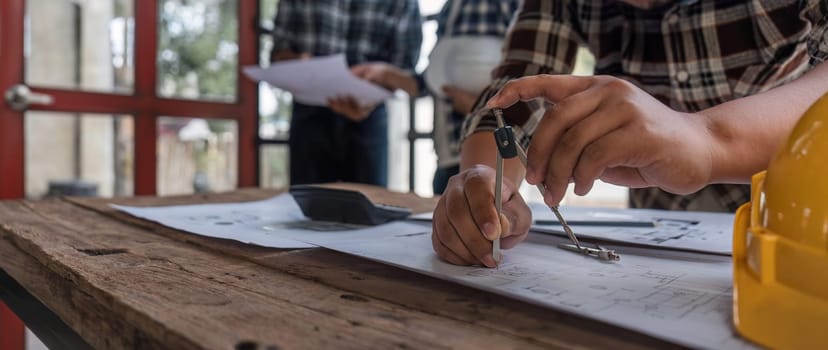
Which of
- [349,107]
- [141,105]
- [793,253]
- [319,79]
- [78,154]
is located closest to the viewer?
[793,253]

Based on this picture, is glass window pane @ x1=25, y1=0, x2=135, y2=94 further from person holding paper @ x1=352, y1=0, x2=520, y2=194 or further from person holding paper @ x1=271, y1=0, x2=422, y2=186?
person holding paper @ x1=352, y1=0, x2=520, y2=194

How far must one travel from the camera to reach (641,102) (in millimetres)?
438

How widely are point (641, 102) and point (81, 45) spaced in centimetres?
217

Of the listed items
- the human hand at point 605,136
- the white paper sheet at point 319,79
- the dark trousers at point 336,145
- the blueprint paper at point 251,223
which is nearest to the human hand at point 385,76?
the white paper sheet at point 319,79

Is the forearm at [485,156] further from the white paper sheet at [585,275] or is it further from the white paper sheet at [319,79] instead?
the white paper sheet at [319,79]

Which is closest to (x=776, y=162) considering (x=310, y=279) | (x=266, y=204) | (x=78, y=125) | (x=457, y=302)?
(x=457, y=302)

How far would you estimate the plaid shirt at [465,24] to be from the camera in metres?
1.26

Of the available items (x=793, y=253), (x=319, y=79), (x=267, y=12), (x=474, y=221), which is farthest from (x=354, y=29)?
(x=793, y=253)

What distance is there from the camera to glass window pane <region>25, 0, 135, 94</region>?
1950 mm

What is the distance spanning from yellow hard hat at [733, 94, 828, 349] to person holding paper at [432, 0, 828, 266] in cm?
12

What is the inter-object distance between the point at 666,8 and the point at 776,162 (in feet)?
1.99

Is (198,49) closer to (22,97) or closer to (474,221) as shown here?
(22,97)

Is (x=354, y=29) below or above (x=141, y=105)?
above

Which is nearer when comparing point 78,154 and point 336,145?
point 336,145
